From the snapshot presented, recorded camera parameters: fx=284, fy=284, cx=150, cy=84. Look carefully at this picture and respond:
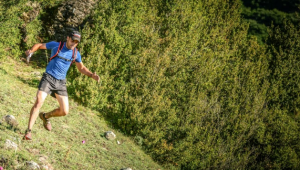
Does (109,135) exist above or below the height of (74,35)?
below

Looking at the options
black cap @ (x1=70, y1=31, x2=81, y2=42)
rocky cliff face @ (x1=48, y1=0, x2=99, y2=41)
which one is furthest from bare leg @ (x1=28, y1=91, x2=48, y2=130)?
rocky cliff face @ (x1=48, y1=0, x2=99, y2=41)

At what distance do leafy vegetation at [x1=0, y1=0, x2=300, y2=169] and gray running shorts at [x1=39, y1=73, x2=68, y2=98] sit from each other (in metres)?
5.11

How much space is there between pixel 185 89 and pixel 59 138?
262 inches

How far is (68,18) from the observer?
1498 cm

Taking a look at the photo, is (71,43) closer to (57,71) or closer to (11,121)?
(57,71)

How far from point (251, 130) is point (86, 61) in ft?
28.0

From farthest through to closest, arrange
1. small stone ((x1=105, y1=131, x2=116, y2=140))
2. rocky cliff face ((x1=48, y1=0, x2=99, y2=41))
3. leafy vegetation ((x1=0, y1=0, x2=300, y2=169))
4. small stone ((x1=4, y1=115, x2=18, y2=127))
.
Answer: rocky cliff face ((x1=48, y1=0, x2=99, y2=41))
leafy vegetation ((x1=0, y1=0, x2=300, y2=169))
small stone ((x1=105, y1=131, x2=116, y2=140))
small stone ((x1=4, y1=115, x2=18, y2=127))

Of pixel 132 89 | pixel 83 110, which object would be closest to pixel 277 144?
pixel 132 89

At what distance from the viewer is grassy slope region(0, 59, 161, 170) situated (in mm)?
5586

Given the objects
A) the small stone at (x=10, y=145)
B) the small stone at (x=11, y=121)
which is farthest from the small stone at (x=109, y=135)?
the small stone at (x=10, y=145)

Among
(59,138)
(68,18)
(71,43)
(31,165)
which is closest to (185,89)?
(59,138)

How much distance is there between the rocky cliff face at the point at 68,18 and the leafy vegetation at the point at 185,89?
3.22 ft

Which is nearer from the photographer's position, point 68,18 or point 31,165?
point 31,165

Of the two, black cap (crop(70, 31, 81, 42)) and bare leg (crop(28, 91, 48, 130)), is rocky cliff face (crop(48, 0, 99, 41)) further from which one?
bare leg (crop(28, 91, 48, 130))
